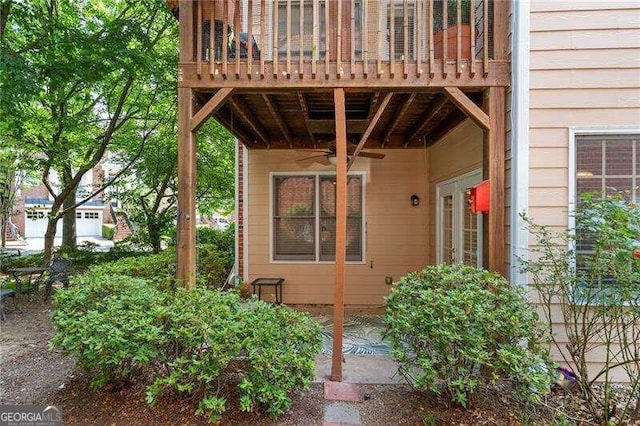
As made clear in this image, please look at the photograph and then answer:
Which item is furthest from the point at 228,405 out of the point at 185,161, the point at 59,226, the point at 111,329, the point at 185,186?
the point at 59,226

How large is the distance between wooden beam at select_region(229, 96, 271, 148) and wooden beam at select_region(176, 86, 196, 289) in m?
0.65

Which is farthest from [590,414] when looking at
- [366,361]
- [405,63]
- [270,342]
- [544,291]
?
[405,63]

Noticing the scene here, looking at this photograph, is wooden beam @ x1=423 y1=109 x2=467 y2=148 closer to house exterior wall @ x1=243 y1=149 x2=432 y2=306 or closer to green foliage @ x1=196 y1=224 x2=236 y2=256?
house exterior wall @ x1=243 y1=149 x2=432 y2=306

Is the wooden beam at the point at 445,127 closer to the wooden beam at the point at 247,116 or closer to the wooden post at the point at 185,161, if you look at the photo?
the wooden beam at the point at 247,116

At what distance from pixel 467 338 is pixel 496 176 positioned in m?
1.62

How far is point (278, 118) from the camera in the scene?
15.9ft

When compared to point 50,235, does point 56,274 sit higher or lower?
lower

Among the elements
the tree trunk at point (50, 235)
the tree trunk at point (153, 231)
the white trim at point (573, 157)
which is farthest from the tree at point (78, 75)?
the white trim at point (573, 157)

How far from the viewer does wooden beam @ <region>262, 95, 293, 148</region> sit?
414cm

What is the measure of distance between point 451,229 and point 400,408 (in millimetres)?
3056

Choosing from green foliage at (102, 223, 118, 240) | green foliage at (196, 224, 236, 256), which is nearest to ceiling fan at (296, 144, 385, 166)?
green foliage at (196, 224, 236, 256)

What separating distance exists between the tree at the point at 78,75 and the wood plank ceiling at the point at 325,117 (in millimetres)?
2269

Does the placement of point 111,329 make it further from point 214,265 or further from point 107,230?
point 107,230

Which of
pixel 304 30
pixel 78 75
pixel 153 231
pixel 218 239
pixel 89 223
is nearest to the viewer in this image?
pixel 304 30
